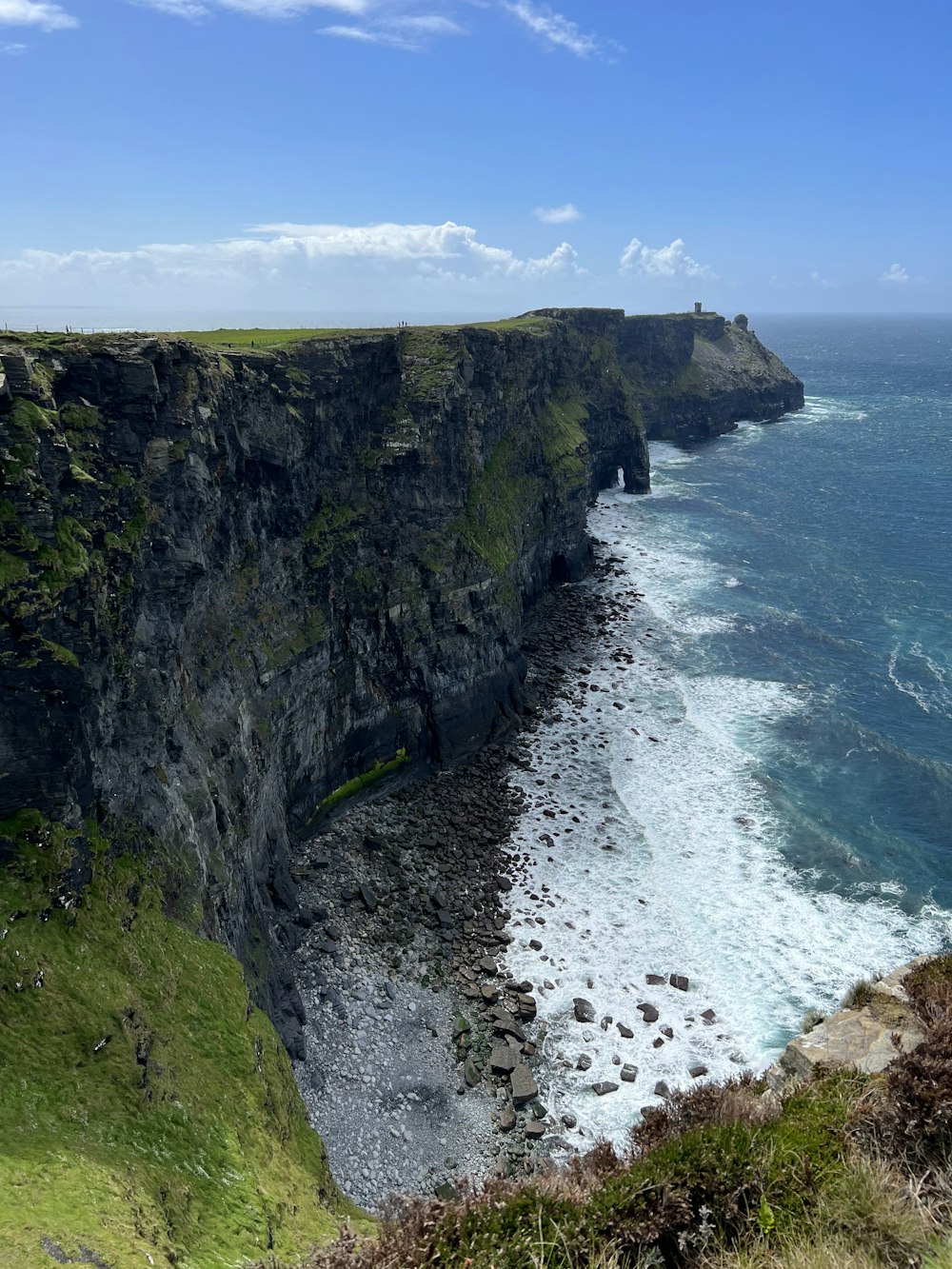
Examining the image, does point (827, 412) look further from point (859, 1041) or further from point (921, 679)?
point (859, 1041)

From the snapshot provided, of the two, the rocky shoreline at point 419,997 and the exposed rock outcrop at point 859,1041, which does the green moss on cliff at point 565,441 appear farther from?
the exposed rock outcrop at point 859,1041

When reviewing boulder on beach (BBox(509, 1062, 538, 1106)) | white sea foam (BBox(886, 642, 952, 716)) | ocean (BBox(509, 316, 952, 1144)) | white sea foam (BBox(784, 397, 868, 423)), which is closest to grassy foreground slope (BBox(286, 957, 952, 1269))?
boulder on beach (BBox(509, 1062, 538, 1106))

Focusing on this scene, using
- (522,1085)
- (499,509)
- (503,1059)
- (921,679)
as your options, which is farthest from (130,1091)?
(921,679)

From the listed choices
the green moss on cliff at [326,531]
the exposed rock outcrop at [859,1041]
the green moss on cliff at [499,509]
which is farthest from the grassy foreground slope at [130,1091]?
the green moss on cliff at [499,509]

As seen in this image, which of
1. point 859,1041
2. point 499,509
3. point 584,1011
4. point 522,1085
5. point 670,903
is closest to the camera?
point 859,1041

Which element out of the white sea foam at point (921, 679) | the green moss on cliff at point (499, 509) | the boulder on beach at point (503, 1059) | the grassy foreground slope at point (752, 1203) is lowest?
the boulder on beach at point (503, 1059)

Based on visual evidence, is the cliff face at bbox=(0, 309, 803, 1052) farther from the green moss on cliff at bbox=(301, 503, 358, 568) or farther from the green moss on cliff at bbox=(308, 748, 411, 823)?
the green moss on cliff at bbox=(308, 748, 411, 823)
